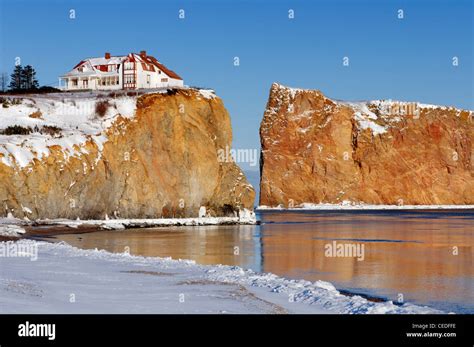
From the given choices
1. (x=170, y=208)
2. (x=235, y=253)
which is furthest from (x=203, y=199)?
(x=235, y=253)

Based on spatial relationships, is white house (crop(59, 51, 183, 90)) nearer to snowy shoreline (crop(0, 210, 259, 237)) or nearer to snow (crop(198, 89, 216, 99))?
snow (crop(198, 89, 216, 99))

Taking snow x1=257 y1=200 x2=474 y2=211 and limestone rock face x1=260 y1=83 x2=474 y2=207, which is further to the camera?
limestone rock face x1=260 y1=83 x2=474 y2=207

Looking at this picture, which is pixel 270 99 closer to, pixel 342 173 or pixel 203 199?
pixel 342 173

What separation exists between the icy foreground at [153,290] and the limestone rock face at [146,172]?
105 feet

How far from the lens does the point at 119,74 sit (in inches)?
3410

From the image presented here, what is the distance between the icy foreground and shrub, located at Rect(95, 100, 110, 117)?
43.7 meters

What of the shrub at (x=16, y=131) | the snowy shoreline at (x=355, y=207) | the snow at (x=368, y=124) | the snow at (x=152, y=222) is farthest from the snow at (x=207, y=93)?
the snow at (x=368, y=124)

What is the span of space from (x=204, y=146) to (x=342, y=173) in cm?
9251

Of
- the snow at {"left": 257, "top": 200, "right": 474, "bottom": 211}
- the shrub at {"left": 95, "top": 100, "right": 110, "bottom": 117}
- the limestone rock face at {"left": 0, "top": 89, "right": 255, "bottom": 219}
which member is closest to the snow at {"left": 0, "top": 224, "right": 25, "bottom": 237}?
the limestone rock face at {"left": 0, "top": 89, "right": 255, "bottom": 219}

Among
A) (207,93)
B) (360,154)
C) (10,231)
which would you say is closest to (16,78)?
(207,93)

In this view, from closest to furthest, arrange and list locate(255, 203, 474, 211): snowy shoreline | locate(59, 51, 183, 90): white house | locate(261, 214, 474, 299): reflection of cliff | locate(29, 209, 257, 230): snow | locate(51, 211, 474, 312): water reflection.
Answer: locate(51, 211, 474, 312): water reflection, locate(261, 214, 474, 299): reflection of cliff, locate(29, 209, 257, 230): snow, locate(59, 51, 183, 90): white house, locate(255, 203, 474, 211): snowy shoreline

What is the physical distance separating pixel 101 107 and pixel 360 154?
103558mm

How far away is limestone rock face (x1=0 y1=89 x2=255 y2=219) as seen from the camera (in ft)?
192

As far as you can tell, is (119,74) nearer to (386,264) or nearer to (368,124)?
(386,264)
